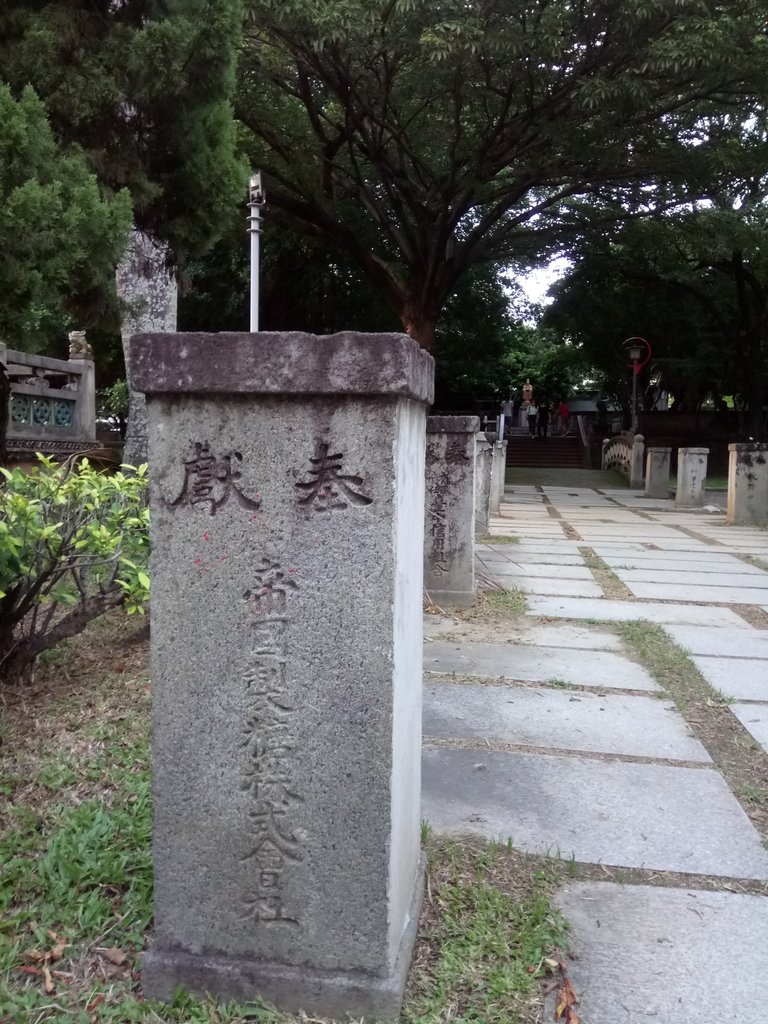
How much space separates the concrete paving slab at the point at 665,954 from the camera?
1.99m

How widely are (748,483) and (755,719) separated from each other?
31.3ft

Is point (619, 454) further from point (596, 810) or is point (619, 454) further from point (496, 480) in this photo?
point (596, 810)

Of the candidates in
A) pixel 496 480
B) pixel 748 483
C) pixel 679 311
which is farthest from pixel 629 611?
pixel 679 311

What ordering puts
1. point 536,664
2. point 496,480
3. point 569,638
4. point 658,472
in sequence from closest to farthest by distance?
point 536,664, point 569,638, point 496,480, point 658,472

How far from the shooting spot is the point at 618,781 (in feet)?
10.5

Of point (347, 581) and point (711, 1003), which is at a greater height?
point (347, 581)

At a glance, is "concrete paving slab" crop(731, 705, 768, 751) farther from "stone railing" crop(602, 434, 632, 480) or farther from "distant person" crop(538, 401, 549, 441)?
"distant person" crop(538, 401, 549, 441)

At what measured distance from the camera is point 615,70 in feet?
37.5

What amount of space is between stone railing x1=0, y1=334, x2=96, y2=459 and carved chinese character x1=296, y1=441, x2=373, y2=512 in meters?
7.45

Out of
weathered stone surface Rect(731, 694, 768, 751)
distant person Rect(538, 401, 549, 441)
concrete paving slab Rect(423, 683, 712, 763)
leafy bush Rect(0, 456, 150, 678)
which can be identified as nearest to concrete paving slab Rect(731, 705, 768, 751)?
weathered stone surface Rect(731, 694, 768, 751)

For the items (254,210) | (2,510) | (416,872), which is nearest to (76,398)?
(254,210)

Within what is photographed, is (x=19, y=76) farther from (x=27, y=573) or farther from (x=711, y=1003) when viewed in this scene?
(x=711, y=1003)

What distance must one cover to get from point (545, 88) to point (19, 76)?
10.1m

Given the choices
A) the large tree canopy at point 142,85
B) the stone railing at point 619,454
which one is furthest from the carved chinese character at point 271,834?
the stone railing at point 619,454
